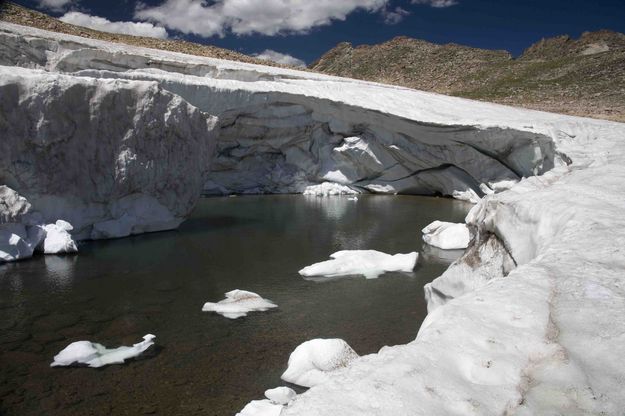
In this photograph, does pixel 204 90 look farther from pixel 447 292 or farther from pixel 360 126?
pixel 447 292

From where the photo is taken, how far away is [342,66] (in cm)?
5538

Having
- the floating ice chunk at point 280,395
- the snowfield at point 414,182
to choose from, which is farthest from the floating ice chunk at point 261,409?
the snowfield at point 414,182

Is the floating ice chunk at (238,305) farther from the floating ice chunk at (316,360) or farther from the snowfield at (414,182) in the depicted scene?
the snowfield at (414,182)

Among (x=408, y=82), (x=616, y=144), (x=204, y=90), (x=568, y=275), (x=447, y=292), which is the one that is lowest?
(x=447, y=292)

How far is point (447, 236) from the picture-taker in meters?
10.9

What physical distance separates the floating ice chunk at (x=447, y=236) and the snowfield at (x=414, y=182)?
224 centimetres

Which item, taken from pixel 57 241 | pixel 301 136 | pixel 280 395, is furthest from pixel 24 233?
pixel 301 136

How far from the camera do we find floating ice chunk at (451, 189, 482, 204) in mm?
17422

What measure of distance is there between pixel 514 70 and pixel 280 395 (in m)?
39.6

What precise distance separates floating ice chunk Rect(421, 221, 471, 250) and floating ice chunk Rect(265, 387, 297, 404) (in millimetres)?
A: 6746

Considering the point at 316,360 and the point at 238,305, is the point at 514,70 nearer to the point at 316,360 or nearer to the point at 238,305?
the point at 238,305

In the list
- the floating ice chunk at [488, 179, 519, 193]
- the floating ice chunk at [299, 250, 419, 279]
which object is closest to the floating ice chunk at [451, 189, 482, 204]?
the floating ice chunk at [488, 179, 519, 193]

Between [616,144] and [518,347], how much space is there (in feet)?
31.9

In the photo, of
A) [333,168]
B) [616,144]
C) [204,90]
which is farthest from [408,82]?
[616,144]
